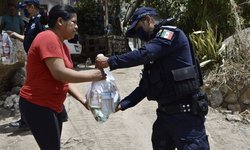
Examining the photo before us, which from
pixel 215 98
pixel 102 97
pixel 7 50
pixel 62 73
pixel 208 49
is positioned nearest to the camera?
pixel 62 73

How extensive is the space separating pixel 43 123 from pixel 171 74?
975mm

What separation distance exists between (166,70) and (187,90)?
20 cm

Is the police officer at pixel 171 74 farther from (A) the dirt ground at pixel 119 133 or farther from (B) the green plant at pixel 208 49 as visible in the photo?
(B) the green plant at pixel 208 49

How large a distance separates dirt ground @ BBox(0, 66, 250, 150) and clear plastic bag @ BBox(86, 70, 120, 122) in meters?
1.81

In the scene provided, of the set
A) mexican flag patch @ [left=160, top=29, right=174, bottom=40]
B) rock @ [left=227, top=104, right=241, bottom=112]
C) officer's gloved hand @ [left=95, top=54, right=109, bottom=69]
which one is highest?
mexican flag patch @ [left=160, top=29, right=174, bottom=40]

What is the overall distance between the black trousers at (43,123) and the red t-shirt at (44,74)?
0.14 feet

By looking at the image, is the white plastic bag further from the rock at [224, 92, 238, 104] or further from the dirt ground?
the rock at [224, 92, 238, 104]

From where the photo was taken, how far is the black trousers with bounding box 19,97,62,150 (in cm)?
288

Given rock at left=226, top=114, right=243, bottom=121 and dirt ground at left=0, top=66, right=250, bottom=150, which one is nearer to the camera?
dirt ground at left=0, top=66, right=250, bottom=150

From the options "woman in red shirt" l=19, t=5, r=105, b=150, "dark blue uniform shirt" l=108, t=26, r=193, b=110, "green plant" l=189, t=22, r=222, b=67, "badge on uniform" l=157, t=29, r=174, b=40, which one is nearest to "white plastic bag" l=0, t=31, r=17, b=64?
"woman in red shirt" l=19, t=5, r=105, b=150

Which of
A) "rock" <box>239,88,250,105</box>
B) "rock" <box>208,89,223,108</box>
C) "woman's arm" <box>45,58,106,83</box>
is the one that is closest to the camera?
"woman's arm" <box>45,58,106,83</box>

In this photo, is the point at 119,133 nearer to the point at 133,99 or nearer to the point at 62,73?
the point at 133,99

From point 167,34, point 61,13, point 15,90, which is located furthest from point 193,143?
point 15,90

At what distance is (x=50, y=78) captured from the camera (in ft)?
9.34
